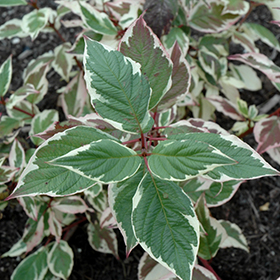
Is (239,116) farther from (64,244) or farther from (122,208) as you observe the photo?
(64,244)

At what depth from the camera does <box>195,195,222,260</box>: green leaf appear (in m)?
1.04

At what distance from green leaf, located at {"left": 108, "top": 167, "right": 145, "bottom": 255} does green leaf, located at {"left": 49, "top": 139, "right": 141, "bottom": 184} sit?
0.12m

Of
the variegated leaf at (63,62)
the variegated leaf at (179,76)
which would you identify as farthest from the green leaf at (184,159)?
the variegated leaf at (63,62)

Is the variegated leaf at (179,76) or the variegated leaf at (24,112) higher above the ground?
the variegated leaf at (179,76)

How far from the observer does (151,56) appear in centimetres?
81

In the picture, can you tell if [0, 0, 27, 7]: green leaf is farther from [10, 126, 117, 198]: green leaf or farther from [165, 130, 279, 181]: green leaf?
[165, 130, 279, 181]: green leaf

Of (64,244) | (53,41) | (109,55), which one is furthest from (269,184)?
(53,41)

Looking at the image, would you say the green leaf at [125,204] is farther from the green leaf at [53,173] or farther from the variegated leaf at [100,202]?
the variegated leaf at [100,202]

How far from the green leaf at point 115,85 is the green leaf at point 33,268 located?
43.1 inches

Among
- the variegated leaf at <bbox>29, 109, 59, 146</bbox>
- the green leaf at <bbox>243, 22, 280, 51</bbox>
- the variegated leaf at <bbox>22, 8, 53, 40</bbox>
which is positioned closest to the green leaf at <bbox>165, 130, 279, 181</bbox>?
the variegated leaf at <bbox>29, 109, 59, 146</bbox>

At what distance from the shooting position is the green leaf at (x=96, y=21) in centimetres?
129

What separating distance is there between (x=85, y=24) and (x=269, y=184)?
142 cm

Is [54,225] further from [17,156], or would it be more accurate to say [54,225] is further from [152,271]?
[152,271]

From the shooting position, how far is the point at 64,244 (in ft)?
4.99
